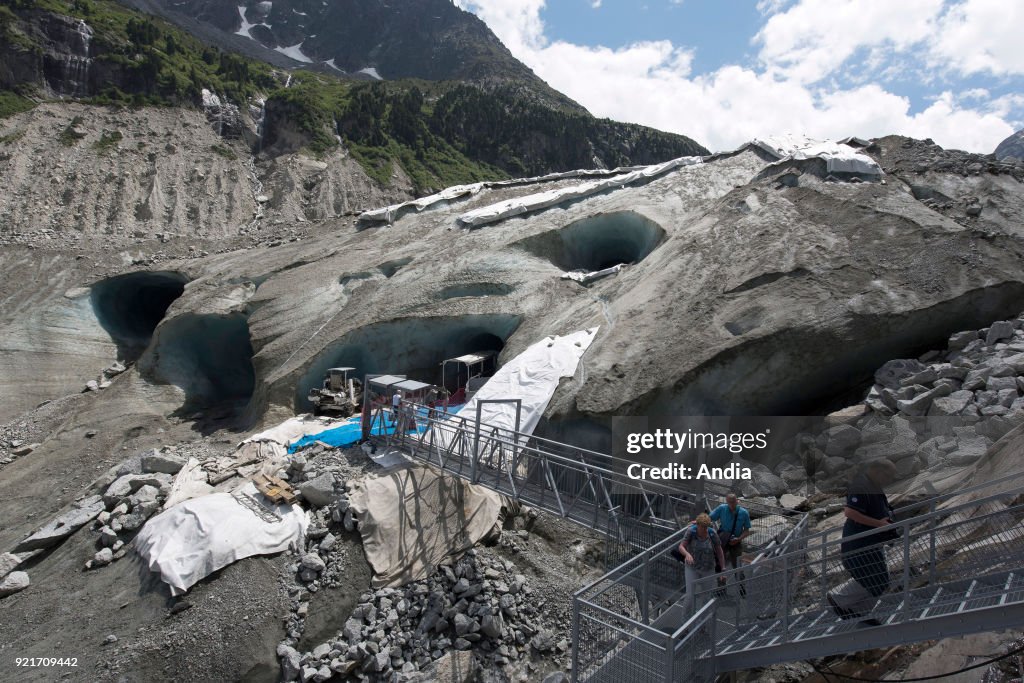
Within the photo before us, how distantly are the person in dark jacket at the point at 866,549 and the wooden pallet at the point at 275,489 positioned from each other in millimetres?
9094

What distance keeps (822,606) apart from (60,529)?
43.1 feet

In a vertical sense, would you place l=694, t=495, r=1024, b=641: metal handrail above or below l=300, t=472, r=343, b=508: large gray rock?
above

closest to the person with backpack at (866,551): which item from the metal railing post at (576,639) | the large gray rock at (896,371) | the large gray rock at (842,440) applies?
the metal railing post at (576,639)

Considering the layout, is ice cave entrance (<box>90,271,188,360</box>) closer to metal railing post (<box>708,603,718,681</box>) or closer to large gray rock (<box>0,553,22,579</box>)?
large gray rock (<box>0,553,22,579</box>)

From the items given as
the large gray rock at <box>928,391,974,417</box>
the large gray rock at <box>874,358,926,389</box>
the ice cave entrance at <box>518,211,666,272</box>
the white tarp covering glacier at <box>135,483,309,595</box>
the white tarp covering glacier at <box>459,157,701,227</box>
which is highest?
the white tarp covering glacier at <box>459,157,701,227</box>

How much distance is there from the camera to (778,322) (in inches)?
511

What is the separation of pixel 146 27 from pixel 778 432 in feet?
208

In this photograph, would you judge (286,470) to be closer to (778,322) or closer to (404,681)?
(404,681)

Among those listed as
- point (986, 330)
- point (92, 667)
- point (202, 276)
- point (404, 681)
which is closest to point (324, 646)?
point (404, 681)

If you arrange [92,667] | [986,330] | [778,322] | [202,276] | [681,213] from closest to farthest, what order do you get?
[92,667] < [986,330] < [778,322] < [681,213] < [202,276]

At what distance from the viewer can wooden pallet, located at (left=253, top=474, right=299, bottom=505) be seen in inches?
468

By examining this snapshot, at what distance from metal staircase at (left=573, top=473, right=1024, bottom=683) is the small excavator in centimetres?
1116

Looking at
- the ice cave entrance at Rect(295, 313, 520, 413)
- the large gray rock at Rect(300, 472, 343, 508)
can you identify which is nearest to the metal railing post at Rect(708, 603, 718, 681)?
the large gray rock at Rect(300, 472, 343, 508)

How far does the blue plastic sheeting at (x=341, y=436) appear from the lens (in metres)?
13.8
